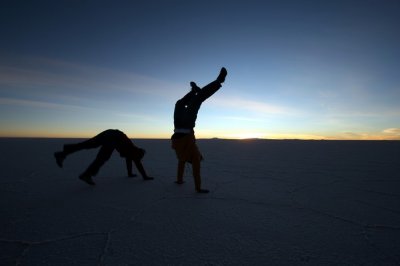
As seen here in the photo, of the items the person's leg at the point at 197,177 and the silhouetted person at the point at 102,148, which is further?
the silhouetted person at the point at 102,148

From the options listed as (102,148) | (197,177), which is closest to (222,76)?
(197,177)

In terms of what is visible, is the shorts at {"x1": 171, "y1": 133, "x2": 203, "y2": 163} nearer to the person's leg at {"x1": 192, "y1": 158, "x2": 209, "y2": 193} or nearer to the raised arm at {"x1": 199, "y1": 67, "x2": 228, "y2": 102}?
the person's leg at {"x1": 192, "y1": 158, "x2": 209, "y2": 193}

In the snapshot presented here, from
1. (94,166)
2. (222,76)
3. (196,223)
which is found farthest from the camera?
(94,166)

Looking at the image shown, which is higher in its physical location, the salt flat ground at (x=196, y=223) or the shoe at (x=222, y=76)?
the shoe at (x=222, y=76)

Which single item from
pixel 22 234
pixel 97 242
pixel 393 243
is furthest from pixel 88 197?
pixel 393 243

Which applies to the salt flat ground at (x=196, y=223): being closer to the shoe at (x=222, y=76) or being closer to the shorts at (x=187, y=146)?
the shorts at (x=187, y=146)

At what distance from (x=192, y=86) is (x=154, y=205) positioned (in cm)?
169

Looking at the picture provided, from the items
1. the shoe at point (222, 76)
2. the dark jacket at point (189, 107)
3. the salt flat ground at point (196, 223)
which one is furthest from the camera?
the dark jacket at point (189, 107)

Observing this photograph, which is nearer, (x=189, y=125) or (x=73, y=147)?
(x=189, y=125)

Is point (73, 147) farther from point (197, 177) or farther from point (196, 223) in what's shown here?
point (196, 223)

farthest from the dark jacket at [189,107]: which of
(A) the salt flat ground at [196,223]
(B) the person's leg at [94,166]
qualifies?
(B) the person's leg at [94,166]

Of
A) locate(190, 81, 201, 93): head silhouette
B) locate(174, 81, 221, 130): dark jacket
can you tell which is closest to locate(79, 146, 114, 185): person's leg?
locate(174, 81, 221, 130): dark jacket

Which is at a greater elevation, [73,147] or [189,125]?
[189,125]

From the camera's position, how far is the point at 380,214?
115 inches
